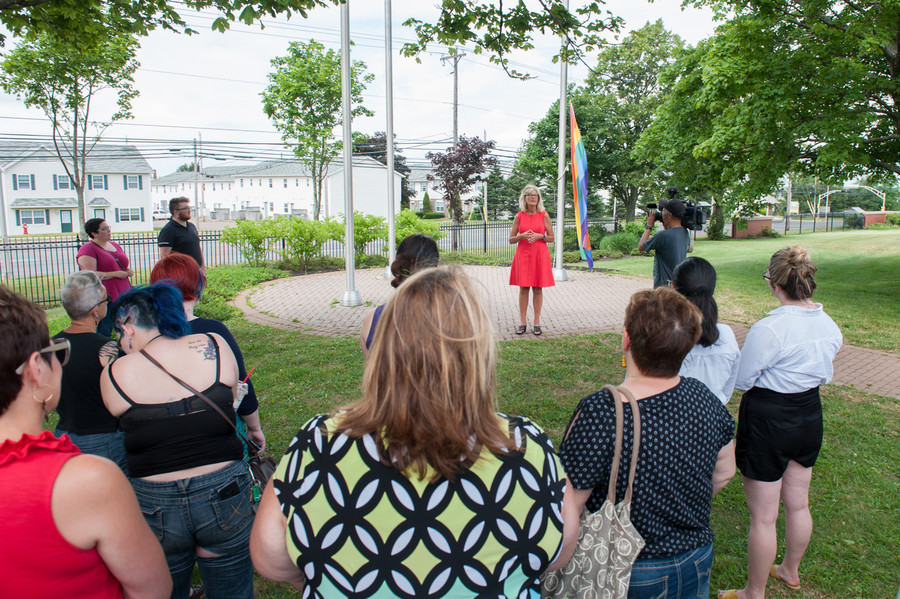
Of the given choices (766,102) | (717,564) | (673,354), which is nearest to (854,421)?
(717,564)

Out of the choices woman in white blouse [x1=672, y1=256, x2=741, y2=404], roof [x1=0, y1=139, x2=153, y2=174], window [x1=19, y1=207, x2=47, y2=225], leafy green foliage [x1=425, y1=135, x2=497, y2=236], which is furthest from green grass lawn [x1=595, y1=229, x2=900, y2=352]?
window [x1=19, y1=207, x2=47, y2=225]

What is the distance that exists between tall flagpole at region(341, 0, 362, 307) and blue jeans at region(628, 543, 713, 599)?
8.91 meters

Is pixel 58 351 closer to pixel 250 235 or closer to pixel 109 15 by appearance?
pixel 109 15

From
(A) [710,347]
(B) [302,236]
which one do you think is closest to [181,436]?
(A) [710,347]

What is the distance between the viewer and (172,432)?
2189 mm

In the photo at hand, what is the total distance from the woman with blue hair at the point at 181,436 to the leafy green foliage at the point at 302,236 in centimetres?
1453

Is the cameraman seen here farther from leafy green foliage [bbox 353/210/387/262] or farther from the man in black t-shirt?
leafy green foliage [bbox 353/210/387/262]

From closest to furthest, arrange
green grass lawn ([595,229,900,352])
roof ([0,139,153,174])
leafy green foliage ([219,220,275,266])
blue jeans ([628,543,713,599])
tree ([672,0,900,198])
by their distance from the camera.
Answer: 1. blue jeans ([628,543,713,599])
2. green grass lawn ([595,229,900,352])
3. tree ([672,0,900,198])
4. leafy green foliage ([219,220,275,266])
5. roof ([0,139,153,174])

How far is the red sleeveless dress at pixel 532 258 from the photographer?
7930 mm

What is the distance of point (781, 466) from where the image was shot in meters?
2.79

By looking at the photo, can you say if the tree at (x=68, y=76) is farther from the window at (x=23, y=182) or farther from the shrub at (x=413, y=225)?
the window at (x=23, y=182)

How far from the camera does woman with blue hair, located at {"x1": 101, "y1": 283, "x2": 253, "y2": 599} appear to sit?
217 cm

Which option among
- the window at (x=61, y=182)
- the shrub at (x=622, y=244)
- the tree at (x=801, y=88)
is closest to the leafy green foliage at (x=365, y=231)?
the shrub at (x=622, y=244)

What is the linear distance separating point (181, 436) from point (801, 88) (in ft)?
40.5
